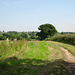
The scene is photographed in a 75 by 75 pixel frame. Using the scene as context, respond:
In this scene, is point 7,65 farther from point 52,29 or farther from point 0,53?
point 52,29

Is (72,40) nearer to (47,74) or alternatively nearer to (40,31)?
(47,74)

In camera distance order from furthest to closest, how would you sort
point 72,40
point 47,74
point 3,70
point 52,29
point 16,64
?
point 52,29 < point 72,40 < point 16,64 < point 3,70 < point 47,74

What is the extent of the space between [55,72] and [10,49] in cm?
521

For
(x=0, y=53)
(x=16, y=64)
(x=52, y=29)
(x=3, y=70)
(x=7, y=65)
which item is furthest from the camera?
(x=52, y=29)

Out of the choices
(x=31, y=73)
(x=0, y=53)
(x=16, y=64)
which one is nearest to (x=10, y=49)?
(x=0, y=53)

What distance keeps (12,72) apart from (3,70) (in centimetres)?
71

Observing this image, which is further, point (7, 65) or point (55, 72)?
point (7, 65)

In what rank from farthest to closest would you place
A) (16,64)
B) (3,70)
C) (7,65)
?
(16,64), (7,65), (3,70)

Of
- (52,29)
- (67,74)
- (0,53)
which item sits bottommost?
(67,74)

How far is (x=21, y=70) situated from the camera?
662 cm

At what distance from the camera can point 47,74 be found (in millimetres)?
5805

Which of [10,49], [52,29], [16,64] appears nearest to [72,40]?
[10,49]

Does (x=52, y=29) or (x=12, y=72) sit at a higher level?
(x=52, y=29)

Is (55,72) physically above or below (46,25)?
below
